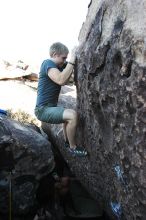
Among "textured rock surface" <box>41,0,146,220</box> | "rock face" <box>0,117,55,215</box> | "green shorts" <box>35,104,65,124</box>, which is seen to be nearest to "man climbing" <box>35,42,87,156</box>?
"green shorts" <box>35,104,65,124</box>

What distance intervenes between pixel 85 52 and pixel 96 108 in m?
1.14

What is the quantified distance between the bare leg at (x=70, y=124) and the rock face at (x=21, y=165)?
2.04m

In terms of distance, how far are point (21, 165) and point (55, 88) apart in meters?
2.83

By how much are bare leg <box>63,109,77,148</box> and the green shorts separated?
0.36 feet

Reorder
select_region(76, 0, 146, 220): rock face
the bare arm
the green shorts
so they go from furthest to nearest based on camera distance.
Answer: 1. the green shorts
2. the bare arm
3. select_region(76, 0, 146, 220): rock face

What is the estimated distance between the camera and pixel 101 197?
36.7 feet

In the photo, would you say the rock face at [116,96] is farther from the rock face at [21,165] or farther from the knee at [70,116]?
the rock face at [21,165]

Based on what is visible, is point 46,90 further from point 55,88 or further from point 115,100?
point 115,100

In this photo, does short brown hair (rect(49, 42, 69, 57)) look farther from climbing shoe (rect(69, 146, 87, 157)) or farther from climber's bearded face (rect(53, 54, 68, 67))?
climbing shoe (rect(69, 146, 87, 157))

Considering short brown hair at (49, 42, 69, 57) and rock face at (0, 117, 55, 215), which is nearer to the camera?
short brown hair at (49, 42, 69, 57)

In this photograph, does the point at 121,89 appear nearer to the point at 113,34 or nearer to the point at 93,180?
the point at 113,34

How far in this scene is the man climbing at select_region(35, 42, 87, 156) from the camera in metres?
10.2

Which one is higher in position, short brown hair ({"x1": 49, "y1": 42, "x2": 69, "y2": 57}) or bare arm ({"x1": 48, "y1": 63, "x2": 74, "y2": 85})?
short brown hair ({"x1": 49, "y1": 42, "x2": 69, "y2": 57})

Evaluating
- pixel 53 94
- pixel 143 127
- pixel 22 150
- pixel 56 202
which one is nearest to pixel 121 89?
pixel 143 127
